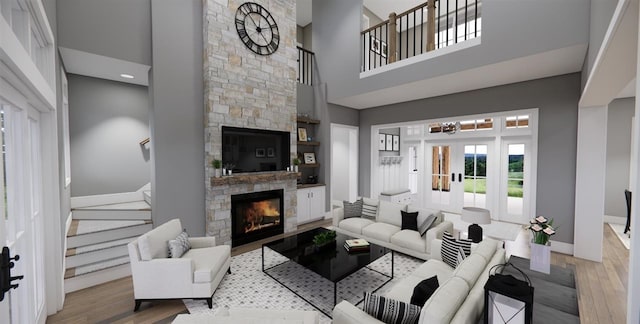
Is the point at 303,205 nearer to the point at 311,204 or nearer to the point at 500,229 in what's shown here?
the point at 311,204

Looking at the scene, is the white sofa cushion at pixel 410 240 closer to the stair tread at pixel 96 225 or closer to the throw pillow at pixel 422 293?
the throw pillow at pixel 422 293

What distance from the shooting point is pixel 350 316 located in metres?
1.67

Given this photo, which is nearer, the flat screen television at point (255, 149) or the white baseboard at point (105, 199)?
the white baseboard at point (105, 199)

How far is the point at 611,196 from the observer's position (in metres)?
5.91

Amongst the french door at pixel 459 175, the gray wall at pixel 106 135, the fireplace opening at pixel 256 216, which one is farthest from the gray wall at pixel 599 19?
the gray wall at pixel 106 135

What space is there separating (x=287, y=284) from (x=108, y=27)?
414 centimetres

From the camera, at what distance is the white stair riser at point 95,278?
303 cm

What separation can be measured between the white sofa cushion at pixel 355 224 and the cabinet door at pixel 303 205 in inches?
52.7

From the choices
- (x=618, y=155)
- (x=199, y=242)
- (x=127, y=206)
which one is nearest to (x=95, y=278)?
(x=199, y=242)

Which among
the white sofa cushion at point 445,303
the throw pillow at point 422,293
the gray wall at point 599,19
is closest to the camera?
the white sofa cushion at point 445,303

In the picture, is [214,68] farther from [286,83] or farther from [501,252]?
[501,252]

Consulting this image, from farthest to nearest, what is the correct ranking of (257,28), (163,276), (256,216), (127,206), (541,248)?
(256,216) < (257,28) < (127,206) < (163,276) < (541,248)

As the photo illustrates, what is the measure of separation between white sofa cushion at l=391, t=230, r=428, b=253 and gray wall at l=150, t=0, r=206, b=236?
3180 millimetres

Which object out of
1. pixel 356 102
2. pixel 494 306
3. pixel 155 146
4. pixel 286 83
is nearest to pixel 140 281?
pixel 155 146
